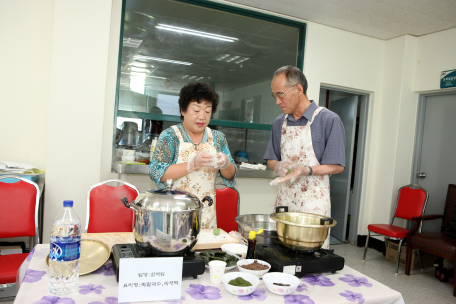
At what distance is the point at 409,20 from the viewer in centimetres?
387

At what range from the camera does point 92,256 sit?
1.30 m

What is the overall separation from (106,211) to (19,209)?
1.96 ft

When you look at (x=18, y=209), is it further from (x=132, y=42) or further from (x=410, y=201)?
(x=410, y=201)

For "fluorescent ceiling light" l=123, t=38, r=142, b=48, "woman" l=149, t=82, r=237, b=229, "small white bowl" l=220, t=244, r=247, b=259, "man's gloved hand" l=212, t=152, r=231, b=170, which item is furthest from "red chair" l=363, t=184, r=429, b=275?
"fluorescent ceiling light" l=123, t=38, r=142, b=48

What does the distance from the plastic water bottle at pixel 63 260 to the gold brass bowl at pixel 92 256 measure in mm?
70

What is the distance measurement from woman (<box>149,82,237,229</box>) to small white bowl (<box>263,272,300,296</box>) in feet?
2.44

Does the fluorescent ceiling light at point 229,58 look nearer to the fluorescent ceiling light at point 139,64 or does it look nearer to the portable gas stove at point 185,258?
the fluorescent ceiling light at point 139,64

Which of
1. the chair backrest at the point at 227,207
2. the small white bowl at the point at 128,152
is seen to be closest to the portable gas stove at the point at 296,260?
the chair backrest at the point at 227,207

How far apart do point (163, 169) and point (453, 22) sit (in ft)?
13.0

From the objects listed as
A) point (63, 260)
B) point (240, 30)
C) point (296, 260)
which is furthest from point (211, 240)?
point (240, 30)

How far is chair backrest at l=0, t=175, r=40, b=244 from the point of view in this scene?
85.7 inches

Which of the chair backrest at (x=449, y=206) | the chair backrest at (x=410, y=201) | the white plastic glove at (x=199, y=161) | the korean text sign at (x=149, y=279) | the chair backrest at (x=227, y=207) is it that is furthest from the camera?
the chair backrest at (x=410, y=201)

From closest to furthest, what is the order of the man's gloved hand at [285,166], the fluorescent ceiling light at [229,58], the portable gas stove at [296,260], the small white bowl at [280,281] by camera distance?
1. the small white bowl at [280,281]
2. the portable gas stove at [296,260]
3. the man's gloved hand at [285,166]
4. the fluorescent ceiling light at [229,58]

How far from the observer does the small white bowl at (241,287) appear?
1.07m
